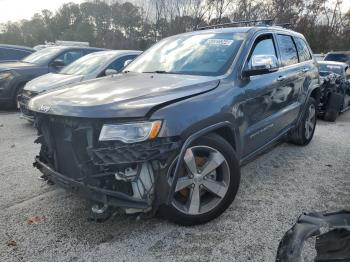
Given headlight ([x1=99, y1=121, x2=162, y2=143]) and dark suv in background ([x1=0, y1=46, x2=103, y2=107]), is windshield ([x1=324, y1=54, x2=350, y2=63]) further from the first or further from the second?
headlight ([x1=99, y1=121, x2=162, y2=143])

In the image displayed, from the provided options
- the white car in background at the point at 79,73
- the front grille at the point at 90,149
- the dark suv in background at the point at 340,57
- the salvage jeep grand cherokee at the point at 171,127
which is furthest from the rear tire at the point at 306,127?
the dark suv in background at the point at 340,57

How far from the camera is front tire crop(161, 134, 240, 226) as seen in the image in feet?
9.68

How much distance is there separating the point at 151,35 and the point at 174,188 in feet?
99.5

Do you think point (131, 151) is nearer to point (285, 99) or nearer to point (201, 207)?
point (201, 207)

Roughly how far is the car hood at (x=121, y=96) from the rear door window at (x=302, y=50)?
2685 millimetres

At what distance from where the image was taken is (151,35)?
3155 cm

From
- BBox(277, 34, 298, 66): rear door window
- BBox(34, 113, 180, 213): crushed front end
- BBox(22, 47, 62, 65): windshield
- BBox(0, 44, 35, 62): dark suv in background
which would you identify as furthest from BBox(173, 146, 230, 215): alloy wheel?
BBox(0, 44, 35, 62): dark suv in background

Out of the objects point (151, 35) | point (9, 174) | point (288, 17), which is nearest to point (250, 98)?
point (9, 174)

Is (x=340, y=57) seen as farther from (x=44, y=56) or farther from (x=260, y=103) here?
(x=260, y=103)

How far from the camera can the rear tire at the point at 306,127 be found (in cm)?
555

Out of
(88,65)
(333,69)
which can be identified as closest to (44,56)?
(88,65)

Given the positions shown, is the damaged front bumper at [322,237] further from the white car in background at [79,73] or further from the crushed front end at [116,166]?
the white car in background at [79,73]

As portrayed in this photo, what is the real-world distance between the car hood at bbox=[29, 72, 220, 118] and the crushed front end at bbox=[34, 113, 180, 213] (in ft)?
0.31

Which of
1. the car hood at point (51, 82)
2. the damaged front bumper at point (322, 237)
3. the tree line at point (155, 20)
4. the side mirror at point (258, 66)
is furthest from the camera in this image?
the tree line at point (155, 20)
